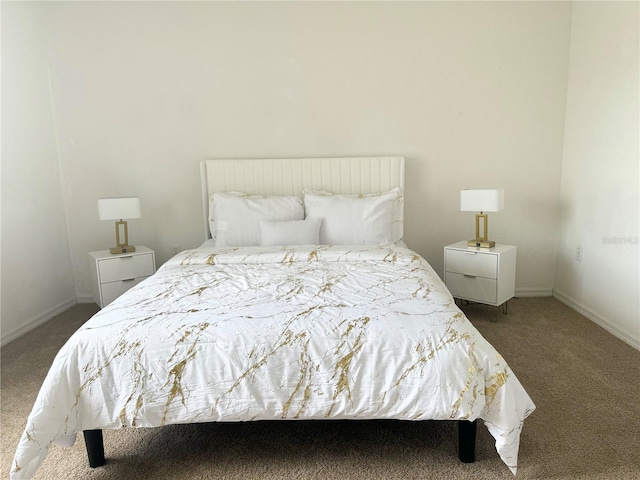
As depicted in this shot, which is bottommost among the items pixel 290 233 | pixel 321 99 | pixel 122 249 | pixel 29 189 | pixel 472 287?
pixel 472 287

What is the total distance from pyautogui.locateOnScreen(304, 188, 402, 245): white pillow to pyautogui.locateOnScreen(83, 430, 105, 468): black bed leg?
1924mm

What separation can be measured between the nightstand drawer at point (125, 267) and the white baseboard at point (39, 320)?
0.61 metres

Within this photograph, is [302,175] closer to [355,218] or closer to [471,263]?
[355,218]

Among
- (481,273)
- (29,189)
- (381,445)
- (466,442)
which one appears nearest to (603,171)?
(481,273)

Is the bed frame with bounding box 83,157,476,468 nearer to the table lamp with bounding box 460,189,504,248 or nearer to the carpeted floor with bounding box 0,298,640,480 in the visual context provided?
the table lamp with bounding box 460,189,504,248

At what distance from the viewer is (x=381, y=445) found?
1.84 metres

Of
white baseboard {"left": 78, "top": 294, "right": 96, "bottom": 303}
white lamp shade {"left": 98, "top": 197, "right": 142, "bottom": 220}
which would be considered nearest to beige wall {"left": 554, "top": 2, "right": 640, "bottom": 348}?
white lamp shade {"left": 98, "top": 197, "right": 142, "bottom": 220}

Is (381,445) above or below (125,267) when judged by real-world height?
below

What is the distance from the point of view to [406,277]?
7.70 feet

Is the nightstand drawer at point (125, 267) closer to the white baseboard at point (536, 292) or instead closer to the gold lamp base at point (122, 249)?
the gold lamp base at point (122, 249)

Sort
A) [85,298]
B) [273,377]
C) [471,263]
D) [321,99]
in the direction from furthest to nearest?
[85,298] → [321,99] → [471,263] → [273,377]

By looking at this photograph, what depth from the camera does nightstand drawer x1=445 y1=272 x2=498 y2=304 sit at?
317 cm

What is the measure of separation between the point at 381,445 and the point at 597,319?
7.04 ft

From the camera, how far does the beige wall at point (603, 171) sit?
2797 millimetres
